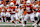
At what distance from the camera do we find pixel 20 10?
389 centimetres

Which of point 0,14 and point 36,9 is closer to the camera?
point 36,9

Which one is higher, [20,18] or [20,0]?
[20,0]

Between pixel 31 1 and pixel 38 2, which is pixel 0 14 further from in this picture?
pixel 38 2

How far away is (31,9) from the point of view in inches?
151

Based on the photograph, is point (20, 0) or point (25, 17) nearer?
point (25, 17)

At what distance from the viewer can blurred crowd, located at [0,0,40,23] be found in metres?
3.81

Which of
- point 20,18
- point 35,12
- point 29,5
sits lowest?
point 20,18

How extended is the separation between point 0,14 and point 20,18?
957mm

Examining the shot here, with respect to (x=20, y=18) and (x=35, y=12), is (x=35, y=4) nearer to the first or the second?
(x=35, y=12)

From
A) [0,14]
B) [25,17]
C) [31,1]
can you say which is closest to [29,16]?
[25,17]

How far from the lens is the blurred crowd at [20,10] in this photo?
381 cm

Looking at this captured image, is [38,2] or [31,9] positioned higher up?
[38,2]

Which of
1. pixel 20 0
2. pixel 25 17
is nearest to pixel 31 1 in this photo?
pixel 20 0

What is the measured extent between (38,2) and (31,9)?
0.47 m
